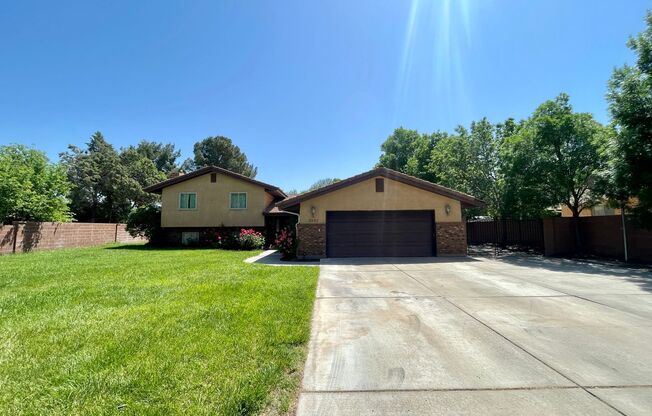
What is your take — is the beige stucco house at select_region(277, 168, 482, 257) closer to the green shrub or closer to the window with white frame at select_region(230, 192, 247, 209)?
the window with white frame at select_region(230, 192, 247, 209)

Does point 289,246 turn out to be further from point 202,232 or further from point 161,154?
point 161,154

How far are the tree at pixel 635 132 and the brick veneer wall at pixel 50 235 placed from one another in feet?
88.9

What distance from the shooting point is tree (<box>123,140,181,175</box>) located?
45438mm

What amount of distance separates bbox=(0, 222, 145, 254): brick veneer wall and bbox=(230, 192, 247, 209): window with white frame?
9.88 meters

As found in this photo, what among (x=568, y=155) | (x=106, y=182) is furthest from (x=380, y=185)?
(x=106, y=182)

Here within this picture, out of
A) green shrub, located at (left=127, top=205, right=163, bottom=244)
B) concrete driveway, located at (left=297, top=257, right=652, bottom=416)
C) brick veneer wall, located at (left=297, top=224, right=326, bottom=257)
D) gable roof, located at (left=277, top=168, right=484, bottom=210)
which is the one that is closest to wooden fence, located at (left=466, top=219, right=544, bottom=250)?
gable roof, located at (left=277, top=168, right=484, bottom=210)

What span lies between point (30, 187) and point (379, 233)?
20.8 metres

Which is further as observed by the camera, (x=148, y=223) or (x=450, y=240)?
(x=148, y=223)

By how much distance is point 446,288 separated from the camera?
295 inches

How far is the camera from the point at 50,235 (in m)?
18.5

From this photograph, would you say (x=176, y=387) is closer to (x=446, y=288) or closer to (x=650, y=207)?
(x=446, y=288)

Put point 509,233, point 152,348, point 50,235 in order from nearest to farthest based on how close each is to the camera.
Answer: point 152,348 < point 50,235 < point 509,233

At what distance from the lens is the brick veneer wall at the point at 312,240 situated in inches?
566

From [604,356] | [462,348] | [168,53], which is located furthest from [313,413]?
[168,53]
